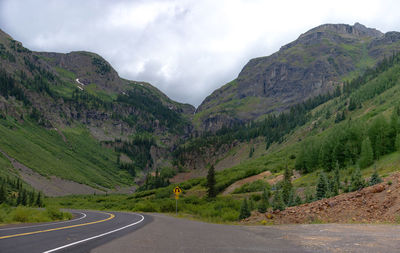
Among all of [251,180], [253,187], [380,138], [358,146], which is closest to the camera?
[380,138]

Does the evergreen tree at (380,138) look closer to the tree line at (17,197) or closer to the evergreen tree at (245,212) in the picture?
the evergreen tree at (245,212)

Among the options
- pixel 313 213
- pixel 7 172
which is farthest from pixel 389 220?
pixel 7 172

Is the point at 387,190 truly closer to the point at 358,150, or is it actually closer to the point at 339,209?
the point at 339,209

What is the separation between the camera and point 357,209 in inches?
719

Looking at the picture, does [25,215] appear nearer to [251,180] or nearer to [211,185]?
[211,185]

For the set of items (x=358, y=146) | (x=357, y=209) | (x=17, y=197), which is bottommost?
(x=17, y=197)

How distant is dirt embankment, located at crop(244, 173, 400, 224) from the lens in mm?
16655

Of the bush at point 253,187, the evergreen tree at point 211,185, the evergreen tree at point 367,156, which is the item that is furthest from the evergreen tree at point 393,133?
the evergreen tree at point 211,185

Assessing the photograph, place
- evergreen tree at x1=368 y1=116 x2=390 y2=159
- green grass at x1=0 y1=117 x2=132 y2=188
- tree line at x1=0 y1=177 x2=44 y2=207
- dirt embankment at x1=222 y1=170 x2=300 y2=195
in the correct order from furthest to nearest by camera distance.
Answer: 1. green grass at x1=0 y1=117 x2=132 y2=188
2. dirt embankment at x1=222 y1=170 x2=300 y2=195
3. tree line at x1=0 y1=177 x2=44 y2=207
4. evergreen tree at x1=368 y1=116 x2=390 y2=159

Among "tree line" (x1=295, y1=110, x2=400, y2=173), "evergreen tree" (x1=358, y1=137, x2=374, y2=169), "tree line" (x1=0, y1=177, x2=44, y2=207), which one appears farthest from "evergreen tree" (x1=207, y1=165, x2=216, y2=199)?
"tree line" (x1=0, y1=177, x2=44, y2=207)

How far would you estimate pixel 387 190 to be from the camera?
18.3 m

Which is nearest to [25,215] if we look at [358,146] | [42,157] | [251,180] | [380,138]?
[251,180]

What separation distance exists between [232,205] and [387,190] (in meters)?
25.4

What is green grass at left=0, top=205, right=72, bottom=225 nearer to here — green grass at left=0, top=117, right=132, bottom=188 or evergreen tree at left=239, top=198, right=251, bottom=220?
evergreen tree at left=239, top=198, right=251, bottom=220
